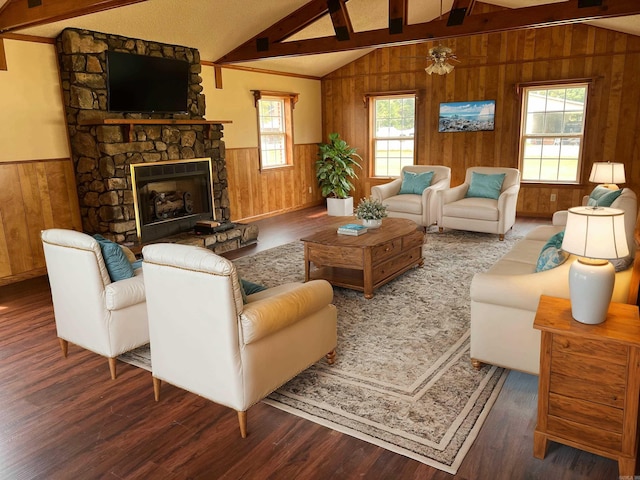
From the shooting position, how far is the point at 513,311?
2.72m

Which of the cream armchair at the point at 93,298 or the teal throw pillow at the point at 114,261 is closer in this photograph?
the cream armchair at the point at 93,298

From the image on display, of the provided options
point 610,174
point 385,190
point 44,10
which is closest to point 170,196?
point 44,10

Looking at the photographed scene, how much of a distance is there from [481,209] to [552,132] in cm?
243

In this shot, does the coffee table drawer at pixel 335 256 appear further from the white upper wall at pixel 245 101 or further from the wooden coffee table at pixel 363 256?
the white upper wall at pixel 245 101

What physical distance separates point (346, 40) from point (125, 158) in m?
2.99

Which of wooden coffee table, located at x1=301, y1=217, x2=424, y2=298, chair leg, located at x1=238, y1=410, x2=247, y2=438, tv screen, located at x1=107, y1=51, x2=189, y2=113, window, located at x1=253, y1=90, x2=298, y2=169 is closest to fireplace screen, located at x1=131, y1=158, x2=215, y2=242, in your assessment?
tv screen, located at x1=107, y1=51, x2=189, y2=113

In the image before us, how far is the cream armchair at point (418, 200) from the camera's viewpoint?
22.0 feet

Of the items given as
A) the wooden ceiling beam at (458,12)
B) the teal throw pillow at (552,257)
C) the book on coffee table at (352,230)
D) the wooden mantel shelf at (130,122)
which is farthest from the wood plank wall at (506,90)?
the teal throw pillow at (552,257)

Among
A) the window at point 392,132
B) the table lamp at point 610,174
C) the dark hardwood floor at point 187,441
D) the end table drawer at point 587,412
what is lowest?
the dark hardwood floor at point 187,441

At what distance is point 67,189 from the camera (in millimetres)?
5434

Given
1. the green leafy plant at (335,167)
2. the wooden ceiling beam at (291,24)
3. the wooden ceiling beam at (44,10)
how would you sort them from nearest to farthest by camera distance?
1. the wooden ceiling beam at (44,10)
2. the wooden ceiling beam at (291,24)
3. the green leafy plant at (335,167)

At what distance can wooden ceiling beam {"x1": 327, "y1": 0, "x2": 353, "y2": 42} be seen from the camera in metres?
5.91

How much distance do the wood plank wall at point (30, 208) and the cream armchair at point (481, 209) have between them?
4.65m

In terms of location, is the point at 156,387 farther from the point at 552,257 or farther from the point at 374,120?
the point at 374,120
